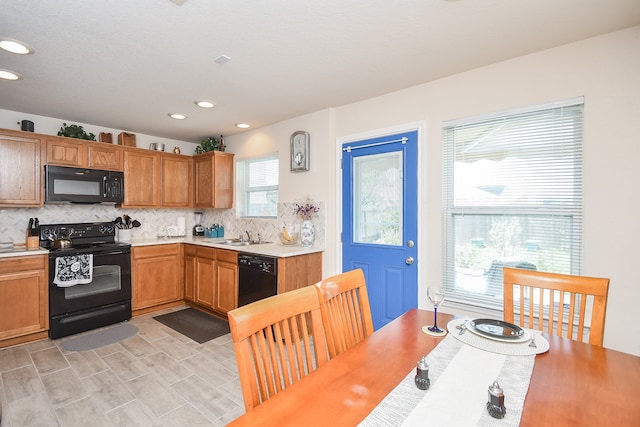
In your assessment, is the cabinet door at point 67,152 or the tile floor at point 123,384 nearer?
the tile floor at point 123,384

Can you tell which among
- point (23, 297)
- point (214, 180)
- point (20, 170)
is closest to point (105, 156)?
point (20, 170)

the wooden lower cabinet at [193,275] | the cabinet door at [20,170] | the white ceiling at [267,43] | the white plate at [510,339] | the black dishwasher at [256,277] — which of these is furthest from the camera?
the wooden lower cabinet at [193,275]

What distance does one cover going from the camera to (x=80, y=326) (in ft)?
10.8

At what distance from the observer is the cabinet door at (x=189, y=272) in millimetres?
4090

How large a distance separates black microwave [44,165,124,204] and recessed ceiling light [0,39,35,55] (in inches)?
65.1

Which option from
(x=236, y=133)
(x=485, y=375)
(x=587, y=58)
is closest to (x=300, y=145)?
(x=236, y=133)

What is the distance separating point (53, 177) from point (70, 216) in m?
0.62

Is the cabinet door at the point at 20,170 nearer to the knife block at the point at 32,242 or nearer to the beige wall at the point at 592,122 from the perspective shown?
the knife block at the point at 32,242

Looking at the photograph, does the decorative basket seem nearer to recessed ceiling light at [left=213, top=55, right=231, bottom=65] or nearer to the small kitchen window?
the small kitchen window

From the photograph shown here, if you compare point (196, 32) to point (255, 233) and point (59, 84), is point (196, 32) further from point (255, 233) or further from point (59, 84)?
point (255, 233)

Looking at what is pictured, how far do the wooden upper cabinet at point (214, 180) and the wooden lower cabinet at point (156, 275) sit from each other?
0.76m

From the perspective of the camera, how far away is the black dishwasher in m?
3.01

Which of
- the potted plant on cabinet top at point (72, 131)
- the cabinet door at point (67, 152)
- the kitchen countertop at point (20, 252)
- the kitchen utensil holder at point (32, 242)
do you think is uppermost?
the potted plant on cabinet top at point (72, 131)

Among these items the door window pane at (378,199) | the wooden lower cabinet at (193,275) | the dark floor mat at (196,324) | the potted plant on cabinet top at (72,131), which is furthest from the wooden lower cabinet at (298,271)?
the potted plant on cabinet top at (72,131)
